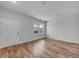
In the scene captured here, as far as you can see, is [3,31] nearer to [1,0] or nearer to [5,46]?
[5,46]

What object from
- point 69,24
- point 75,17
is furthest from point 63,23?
point 75,17

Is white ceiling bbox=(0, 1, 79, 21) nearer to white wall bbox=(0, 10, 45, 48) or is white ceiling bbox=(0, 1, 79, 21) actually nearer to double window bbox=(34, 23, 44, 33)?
white wall bbox=(0, 10, 45, 48)

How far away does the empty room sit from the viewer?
318 centimetres

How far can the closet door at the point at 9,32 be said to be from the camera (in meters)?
3.97

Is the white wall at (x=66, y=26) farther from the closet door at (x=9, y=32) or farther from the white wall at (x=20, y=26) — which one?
the closet door at (x=9, y=32)

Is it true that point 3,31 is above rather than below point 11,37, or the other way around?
above

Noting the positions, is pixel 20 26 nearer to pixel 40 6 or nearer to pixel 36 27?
pixel 36 27

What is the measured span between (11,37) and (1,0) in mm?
2445

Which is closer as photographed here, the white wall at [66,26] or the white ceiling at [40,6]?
the white ceiling at [40,6]

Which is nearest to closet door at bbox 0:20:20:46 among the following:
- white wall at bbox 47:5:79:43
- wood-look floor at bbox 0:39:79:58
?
wood-look floor at bbox 0:39:79:58

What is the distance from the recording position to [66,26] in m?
5.96

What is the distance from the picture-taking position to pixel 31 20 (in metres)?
6.27

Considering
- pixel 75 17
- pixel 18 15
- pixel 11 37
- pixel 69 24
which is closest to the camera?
pixel 11 37

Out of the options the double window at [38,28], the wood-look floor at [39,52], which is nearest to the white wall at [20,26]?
the double window at [38,28]
